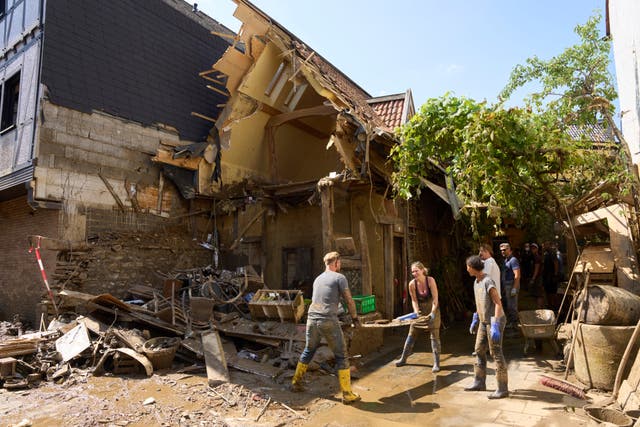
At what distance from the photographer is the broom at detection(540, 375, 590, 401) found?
504 cm

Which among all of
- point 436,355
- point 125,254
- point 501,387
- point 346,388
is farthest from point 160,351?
point 501,387

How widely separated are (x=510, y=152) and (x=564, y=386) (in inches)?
132

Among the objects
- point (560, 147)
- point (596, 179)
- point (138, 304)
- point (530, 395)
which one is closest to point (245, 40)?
point (138, 304)

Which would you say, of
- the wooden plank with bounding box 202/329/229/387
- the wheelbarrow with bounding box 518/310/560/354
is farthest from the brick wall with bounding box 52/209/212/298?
the wheelbarrow with bounding box 518/310/560/354

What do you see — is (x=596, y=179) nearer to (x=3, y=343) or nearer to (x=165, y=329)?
(x=165, y=329)

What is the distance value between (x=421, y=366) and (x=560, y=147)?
13.4 ft

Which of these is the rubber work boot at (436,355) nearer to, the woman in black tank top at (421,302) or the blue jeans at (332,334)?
the woman in black tank top at (421,302)

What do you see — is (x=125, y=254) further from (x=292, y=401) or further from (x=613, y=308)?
(x=613, y=308)

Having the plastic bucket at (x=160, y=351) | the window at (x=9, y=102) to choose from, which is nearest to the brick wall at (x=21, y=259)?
the window at (x=9, y=102)

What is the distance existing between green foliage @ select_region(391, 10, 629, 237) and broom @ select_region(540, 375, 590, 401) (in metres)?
2.60

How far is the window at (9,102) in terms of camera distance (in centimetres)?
1024

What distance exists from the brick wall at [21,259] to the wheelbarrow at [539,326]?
917cm

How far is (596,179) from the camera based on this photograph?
7.36 m

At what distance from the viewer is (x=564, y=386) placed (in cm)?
525
